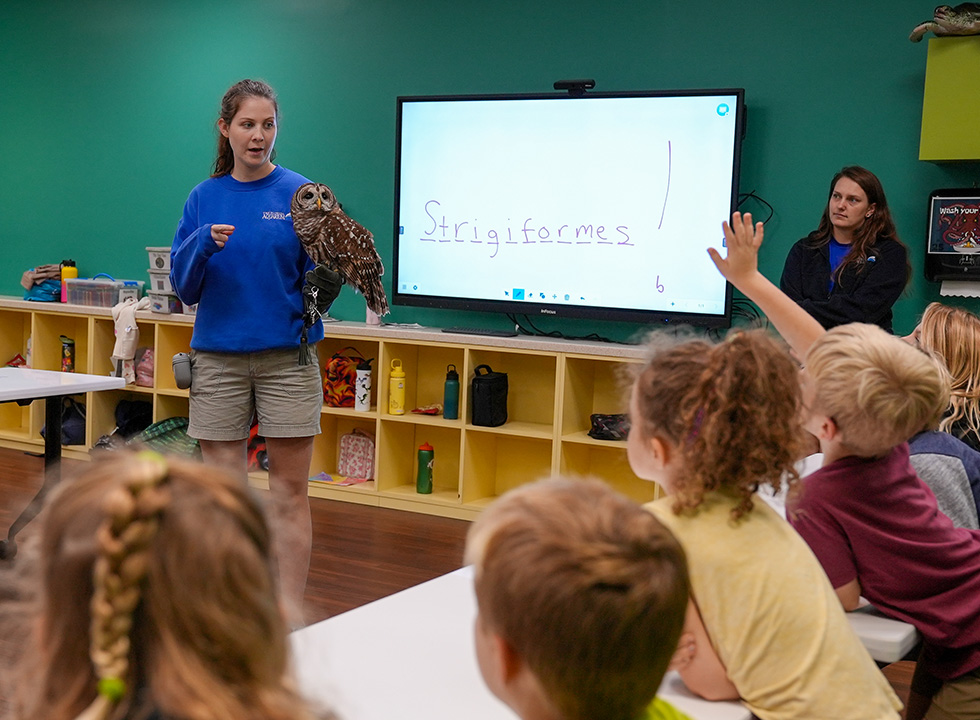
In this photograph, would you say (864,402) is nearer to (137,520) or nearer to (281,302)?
(137,520)

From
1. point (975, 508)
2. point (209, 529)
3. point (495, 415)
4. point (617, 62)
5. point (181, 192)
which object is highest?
point (617, 62)

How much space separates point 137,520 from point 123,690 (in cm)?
12

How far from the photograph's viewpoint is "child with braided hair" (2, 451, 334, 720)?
27.2 inches

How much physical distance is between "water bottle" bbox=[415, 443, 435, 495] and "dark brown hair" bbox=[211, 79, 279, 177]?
7.86 ft

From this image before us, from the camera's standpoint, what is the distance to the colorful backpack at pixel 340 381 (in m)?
5.11

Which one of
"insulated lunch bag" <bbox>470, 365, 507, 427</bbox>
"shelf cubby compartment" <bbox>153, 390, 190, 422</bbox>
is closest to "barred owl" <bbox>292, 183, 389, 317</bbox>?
"insulated lunch bag" <bbox>470, 365, 507, 427</bbox>

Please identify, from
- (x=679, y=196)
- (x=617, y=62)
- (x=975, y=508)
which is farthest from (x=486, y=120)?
(x=975, y=508)

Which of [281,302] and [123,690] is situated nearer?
[123,690]

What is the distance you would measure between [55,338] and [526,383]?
9.84 ft

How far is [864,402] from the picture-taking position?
5.29ft

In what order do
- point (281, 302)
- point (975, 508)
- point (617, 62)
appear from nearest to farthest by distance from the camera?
point (975, 508), point (281, 302), point (617, 62)

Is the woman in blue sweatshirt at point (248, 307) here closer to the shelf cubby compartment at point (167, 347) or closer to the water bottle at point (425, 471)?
the water bottle at point (425, 471)

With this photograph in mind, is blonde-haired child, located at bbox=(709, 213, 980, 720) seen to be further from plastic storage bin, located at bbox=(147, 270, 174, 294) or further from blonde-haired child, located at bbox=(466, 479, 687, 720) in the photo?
plastic storage bin, located at bbox=(147, 270, 174, 294)

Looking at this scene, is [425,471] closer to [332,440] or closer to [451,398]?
[451,398]
